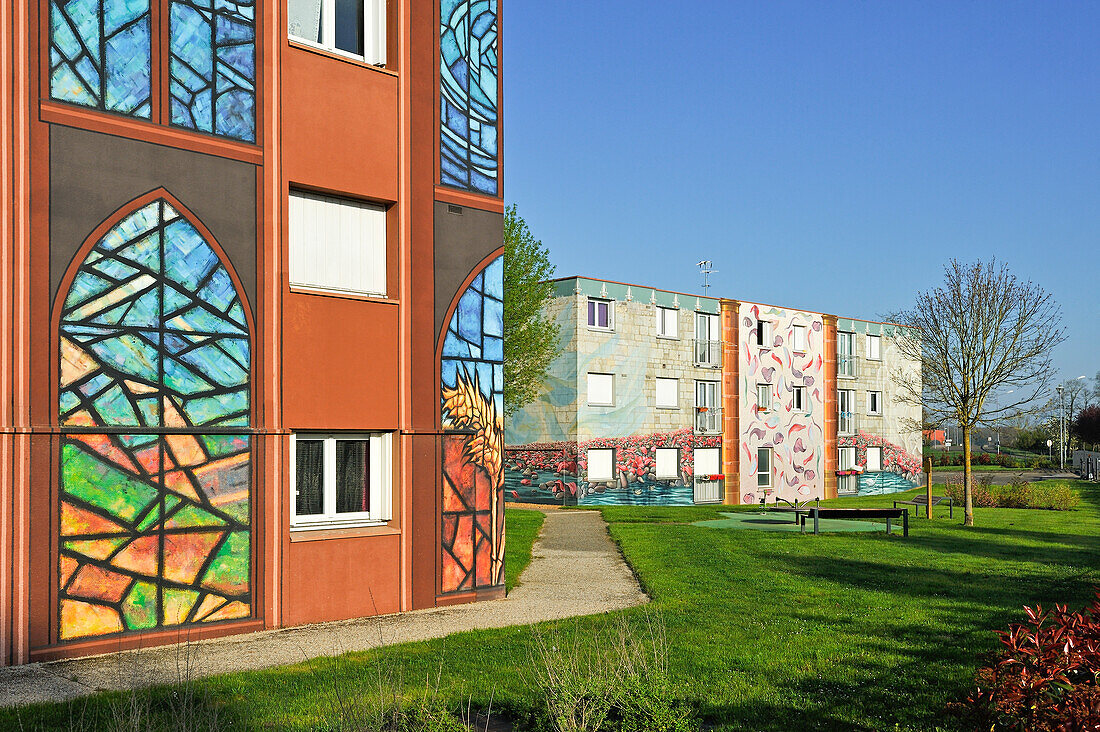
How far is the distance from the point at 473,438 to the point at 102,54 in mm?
5975

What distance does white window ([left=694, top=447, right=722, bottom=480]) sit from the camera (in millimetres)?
41156

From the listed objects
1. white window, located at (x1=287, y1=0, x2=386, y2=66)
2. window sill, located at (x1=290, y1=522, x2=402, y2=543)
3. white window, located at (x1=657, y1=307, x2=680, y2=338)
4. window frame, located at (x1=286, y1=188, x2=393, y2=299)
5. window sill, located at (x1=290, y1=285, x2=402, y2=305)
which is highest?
white window, located at (x1=287, y1=0, x2=386, y2=66)

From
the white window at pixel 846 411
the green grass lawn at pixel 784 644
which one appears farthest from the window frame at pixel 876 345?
the green grass lawn at pixel 784 644

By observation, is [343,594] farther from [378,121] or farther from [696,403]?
[696,403]

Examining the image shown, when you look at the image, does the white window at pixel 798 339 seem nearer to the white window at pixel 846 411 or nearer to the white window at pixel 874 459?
the white window at pixel 846 411

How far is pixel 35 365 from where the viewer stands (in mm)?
8891

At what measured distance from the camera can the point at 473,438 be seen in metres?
12.3

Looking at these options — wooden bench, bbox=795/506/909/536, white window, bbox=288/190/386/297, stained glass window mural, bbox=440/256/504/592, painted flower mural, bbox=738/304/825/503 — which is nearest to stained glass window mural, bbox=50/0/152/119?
white window, bbox=288/190/386/297

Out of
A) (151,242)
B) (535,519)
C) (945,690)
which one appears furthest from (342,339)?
(535,519)

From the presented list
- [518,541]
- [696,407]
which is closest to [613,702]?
[518,541]

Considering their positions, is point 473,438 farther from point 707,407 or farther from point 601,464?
point 707,407

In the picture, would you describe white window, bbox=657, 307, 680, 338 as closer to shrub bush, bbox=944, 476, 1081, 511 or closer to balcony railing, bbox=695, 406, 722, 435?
balcony railing, bbox=695, 406, 722, 435

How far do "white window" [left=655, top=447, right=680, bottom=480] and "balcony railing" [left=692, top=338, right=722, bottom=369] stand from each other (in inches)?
163

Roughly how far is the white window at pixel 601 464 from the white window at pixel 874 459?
1853cm
